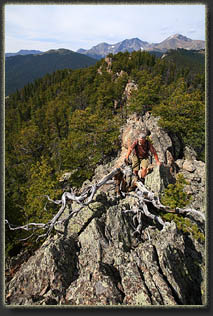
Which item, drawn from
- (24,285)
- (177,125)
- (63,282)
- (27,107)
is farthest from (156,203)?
(27,107)

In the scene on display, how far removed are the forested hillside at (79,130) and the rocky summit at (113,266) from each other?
11.0 ft

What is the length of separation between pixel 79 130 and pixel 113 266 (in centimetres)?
2330

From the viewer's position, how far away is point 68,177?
21609 mm

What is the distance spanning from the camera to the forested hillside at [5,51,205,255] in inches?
574

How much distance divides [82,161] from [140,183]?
1494cm

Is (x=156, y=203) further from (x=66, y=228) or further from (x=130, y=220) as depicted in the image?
(x=66, y=228)

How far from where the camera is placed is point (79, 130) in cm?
2666

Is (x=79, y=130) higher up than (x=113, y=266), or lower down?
higher up

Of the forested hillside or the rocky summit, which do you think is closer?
the rocky summit

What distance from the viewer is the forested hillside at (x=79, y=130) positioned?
1457cm

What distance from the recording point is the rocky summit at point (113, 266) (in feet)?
13.3

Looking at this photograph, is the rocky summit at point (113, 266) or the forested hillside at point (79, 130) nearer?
the rocky summit at point (113, 266)

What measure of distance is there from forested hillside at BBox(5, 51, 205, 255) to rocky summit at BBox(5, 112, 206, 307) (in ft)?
11.0

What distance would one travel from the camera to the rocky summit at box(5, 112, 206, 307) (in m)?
4.07
